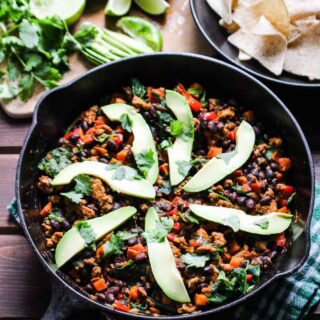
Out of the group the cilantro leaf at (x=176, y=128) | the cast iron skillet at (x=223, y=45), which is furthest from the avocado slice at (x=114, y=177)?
the cast iron skillet at (x=223, y=45)

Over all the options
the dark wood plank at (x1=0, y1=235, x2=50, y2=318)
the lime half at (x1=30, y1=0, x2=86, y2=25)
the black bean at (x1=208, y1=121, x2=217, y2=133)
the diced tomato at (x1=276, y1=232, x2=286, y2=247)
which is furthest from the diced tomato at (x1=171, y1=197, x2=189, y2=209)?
the lime half at (x1=30, y1=0, x2=86, y2=25)

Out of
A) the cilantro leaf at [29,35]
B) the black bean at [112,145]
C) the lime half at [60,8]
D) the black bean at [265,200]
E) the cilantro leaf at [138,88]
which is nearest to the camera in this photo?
the black bean at [265,200]

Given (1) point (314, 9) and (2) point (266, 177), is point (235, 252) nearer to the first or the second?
(2) point (266, 177)

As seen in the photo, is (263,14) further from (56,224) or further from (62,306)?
(62,306)

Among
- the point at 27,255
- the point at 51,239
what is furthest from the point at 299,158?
the point at 27,255

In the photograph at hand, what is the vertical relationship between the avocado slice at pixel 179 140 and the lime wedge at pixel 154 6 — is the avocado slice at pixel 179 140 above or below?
below

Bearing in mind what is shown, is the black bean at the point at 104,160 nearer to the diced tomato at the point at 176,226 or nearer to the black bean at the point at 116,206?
the black bean at the point at 116,206
